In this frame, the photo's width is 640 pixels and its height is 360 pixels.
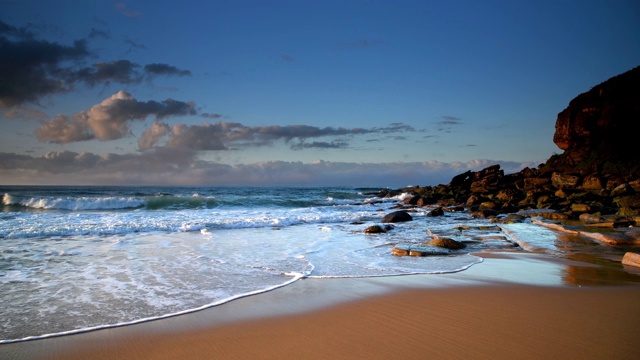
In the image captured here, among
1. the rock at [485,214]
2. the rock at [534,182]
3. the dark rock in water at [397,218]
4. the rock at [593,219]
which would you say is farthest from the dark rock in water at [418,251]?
the rock at [534,182]

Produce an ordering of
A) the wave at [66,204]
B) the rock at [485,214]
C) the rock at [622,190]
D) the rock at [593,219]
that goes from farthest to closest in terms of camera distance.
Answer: the wave at [66,204], the rock at [622,190], the rock at [485,214], the rock at [593,219]

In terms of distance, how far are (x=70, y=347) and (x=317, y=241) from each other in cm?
823

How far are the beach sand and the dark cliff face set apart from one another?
29.7 meters

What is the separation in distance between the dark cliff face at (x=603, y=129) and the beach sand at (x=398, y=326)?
97.3ft

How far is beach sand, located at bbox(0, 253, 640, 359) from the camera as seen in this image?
11.6 ft

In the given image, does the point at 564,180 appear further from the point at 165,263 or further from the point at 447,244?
the point at 165,263

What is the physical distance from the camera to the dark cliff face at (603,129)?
2983 cm

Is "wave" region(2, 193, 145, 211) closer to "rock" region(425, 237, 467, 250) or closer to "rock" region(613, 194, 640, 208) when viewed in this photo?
"rock" region(425, 237, 467, 250)

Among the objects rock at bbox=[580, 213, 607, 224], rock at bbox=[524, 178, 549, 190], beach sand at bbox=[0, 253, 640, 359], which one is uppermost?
rock at bbox=[524, 178, 549, 190]

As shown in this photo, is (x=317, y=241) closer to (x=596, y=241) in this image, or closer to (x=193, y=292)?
(x=193, y=292)

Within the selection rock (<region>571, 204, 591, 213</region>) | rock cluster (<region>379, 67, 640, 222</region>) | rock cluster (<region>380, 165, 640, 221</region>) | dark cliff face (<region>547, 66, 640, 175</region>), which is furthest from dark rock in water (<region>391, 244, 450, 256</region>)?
dark cliff face (<region>547, 66, 640, 175</region>)

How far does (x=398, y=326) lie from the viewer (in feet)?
13.9

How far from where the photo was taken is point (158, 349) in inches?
145

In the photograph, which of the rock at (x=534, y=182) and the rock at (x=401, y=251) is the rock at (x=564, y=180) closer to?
the rock at (x=534, y=182)
